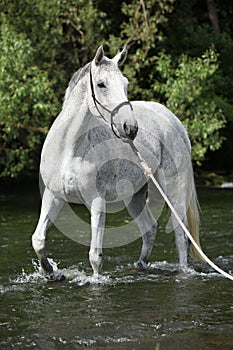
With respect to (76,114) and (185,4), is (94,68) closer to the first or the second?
(76,114)

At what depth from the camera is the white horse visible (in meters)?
6.46

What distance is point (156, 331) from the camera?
5.28m

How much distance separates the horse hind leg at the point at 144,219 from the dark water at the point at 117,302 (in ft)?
0.88

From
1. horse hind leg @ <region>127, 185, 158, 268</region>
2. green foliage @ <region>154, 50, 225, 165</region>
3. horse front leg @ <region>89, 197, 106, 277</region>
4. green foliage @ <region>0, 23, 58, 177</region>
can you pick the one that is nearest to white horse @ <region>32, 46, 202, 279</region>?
horse front leg @ <region>89, 197, 106, 277</region>

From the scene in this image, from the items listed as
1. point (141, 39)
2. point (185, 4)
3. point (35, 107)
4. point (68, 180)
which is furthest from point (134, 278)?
point (185, 4)

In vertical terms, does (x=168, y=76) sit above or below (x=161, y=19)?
below

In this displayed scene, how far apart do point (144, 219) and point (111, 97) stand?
2457mm

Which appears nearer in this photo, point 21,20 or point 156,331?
point 156,331

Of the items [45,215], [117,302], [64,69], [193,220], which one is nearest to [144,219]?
[193,220]

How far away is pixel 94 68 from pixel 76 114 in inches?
22.1

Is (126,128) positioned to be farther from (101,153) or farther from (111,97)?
(101,153)

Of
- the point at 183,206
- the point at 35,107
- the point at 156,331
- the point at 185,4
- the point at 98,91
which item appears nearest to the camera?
the point at 156,331

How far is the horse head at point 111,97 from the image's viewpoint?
20.4 feet

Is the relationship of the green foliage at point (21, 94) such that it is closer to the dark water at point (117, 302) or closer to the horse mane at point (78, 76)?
the dark water at point (117, 302)
